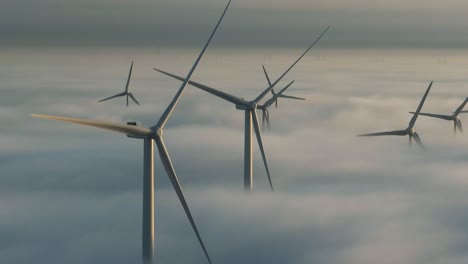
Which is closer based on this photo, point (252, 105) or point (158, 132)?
point (158, 132)

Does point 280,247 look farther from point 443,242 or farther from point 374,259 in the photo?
point 443,242

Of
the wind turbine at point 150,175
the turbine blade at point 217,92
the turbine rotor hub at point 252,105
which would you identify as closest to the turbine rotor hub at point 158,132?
the wind turbine at point 150,175

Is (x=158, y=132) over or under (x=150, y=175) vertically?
over

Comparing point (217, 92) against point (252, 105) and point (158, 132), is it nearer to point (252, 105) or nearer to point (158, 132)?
point (252, 105)

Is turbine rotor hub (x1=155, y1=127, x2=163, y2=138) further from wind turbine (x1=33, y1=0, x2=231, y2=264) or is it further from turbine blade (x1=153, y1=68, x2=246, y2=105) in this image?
turbine blade (x1=153, y1=68, x2=246, y2=105)

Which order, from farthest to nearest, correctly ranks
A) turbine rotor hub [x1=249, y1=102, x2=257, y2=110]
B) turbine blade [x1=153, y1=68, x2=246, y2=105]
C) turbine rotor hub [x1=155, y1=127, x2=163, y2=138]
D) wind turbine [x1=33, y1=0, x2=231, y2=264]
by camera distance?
turbine rotor hub [x1=249, y1=102, x2=257, y2=110] → turbine blade [x1=153, y1=68, x2=246, y2=105] → turbine rotor hub [x1=155, y1=127, x2=163, y2=138] → wind turbine [x1=33, y1=0, x2=231, y2=264]

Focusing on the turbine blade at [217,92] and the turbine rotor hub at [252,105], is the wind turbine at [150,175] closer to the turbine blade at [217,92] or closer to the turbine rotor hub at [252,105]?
the turbine blade at [217,92]

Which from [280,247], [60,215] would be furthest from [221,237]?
[60,215]

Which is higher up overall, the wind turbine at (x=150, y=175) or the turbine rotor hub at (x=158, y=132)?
the turbine rotor hub at (x=158, y=132)

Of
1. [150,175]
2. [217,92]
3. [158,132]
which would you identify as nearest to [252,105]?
[217,92]

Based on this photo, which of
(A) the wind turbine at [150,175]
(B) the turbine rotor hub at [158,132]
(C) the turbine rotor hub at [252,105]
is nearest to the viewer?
(A) the wind turbine at [150,175]

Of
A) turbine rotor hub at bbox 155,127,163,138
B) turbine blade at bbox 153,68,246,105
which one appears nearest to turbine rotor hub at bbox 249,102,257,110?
turbine blade at bbox 153,68,246,105

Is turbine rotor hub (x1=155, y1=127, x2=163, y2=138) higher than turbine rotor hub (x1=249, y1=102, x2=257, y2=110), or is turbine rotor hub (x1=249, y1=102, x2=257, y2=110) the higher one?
turbine rotor hub (x1=155, y1=127, x2=163, y2=138)
